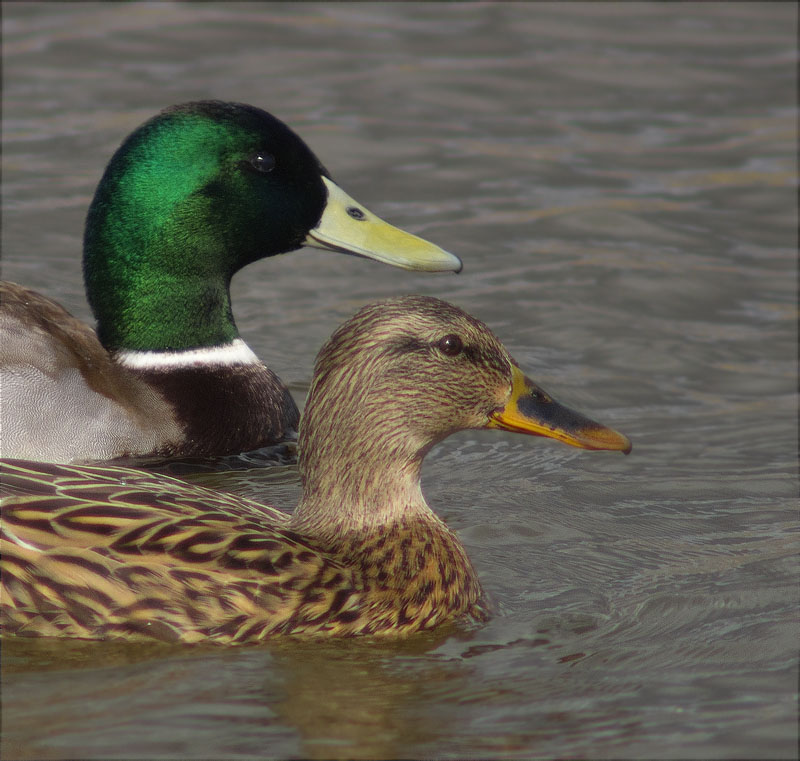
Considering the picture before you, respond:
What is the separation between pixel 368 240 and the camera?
8.21 metres

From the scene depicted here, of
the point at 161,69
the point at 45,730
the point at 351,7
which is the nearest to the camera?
the point at 45,730

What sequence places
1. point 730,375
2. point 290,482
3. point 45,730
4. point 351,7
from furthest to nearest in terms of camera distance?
point 351,7 → point 730,375 → point 290,482 → point 45,730

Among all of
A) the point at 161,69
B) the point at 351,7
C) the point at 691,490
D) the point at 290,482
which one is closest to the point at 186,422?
the point at 290,482

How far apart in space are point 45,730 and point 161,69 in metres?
9.22

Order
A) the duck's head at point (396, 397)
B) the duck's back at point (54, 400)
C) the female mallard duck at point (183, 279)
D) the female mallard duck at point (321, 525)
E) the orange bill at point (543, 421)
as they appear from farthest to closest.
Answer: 1. the female mallard duck at point (183, 279)
2. the duck's back at point (54, 400)
3. the orange bill at point (543, 421)
4. the duck's head at point (396, 397)
5. the female mallard duck at point (321, 525)

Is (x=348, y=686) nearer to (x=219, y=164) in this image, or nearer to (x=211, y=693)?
(x=211, y=693)

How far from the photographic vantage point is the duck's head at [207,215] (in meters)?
8.02

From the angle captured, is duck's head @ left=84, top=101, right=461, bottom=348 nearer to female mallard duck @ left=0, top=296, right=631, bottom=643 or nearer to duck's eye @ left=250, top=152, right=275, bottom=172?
duck's eye @ left=250, top=152, right=275, bottom=172

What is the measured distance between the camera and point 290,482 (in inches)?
306

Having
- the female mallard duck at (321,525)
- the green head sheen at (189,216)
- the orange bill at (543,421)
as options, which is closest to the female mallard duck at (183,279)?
the green head sheen at (189,216)

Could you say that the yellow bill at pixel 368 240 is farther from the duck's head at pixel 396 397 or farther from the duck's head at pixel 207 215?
the duck's head at pixel 396 397

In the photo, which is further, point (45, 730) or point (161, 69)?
point (161, 69)

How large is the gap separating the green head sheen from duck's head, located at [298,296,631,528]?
89.8 inches

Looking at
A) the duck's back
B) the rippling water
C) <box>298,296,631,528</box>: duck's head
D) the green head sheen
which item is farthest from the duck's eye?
<box>298,296,631,528</box>: duck's head
